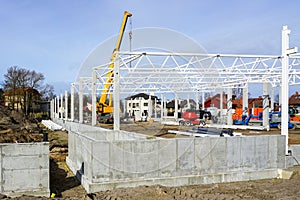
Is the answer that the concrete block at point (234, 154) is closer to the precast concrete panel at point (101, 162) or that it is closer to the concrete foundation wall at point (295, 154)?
the concrete foundation wall at point (295, 154)

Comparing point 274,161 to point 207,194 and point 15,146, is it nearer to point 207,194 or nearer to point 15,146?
point 207,194

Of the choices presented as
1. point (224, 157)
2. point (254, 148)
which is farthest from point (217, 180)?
point (254, 148)

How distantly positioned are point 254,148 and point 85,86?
2199cm

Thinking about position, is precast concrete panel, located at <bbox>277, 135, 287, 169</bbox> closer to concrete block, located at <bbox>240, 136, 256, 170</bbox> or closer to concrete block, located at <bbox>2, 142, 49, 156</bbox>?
concrete block, located at <bbox>240, 136, 256, 170</bbox>

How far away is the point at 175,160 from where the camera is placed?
870 centimetres

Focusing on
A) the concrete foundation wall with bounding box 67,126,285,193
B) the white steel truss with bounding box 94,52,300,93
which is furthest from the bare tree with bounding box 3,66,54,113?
the concrete foundation wall with bounding box 67,126,285,193

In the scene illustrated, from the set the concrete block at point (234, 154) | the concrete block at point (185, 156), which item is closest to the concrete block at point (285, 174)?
the concrete block at point (234, 154)

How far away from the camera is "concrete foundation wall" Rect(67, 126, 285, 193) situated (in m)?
8.07

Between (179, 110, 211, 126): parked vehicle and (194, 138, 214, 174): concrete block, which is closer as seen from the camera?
(194, 138, 214, 174): concrete block

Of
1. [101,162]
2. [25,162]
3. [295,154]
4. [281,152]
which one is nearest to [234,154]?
[281,152]

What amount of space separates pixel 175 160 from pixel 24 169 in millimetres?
3905

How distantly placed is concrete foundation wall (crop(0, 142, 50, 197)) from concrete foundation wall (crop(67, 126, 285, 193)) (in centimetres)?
110

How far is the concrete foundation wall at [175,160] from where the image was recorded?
26.5ft

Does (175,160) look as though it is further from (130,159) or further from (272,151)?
(272,151)
